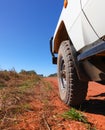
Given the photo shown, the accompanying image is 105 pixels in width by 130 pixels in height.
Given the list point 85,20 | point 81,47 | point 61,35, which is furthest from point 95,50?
point 61,35

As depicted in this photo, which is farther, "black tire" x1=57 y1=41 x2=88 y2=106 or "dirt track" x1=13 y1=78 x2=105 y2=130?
"black tire" x1=57 y1=41 x2=88 y2=106

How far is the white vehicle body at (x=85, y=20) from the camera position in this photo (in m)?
2.32

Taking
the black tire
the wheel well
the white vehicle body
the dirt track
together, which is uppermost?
the wheel well

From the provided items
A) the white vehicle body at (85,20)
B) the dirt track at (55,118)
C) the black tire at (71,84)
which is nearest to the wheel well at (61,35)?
the black tire at (71,84)

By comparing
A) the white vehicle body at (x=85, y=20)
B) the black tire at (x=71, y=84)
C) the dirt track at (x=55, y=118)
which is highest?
the white vehicle body at (x=85, y=20)

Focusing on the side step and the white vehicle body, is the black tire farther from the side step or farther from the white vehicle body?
the side step

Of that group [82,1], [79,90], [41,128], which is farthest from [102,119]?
[82,1]

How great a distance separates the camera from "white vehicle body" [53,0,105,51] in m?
2.32

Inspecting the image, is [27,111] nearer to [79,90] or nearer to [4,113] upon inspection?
[4,113]

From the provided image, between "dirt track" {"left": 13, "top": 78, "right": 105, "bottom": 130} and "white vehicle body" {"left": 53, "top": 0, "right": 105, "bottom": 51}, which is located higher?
"white vehicle body" {"left": 53, "top": 0, "right": 105, "bottom": 51}

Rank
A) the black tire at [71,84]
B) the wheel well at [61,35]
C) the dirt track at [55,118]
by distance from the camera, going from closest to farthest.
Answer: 1. the dirt track at [55,118]
2. the black tire at [71,84]
3. the wheel well at [61,35]

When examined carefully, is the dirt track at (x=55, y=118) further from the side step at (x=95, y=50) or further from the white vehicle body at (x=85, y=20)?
the white vehicle body at (x=85, y=20)

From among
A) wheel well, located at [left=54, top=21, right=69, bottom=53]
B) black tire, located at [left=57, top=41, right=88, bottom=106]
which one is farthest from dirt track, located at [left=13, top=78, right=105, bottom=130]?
wheel well, located at [left=54, top=21, right=69, bottom=53]

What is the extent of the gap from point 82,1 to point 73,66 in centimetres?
106
